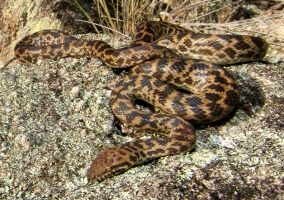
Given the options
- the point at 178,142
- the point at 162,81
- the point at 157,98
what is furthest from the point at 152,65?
the point at 178,142

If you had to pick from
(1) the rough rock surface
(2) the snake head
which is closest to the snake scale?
(2) the snake head

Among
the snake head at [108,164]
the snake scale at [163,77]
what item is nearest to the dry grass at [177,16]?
the snake scale at [163,77]

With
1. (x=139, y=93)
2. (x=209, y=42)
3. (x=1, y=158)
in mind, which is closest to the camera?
(x=1, y=158)

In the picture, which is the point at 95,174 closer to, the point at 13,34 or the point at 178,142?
the point at 178,142

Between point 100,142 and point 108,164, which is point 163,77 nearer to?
point 100,142

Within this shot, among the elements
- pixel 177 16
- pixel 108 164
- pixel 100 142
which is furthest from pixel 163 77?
pixel 177 16

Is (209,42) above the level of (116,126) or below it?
above

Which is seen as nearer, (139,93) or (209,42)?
(139,93)

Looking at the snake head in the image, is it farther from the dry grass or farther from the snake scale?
the dry grass

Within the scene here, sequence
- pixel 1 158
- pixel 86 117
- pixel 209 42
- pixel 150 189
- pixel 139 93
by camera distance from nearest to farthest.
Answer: pixel 150 189 → pixel 1 158 → pixel 86 117 → pixel 139 93 → pixel 209 42
